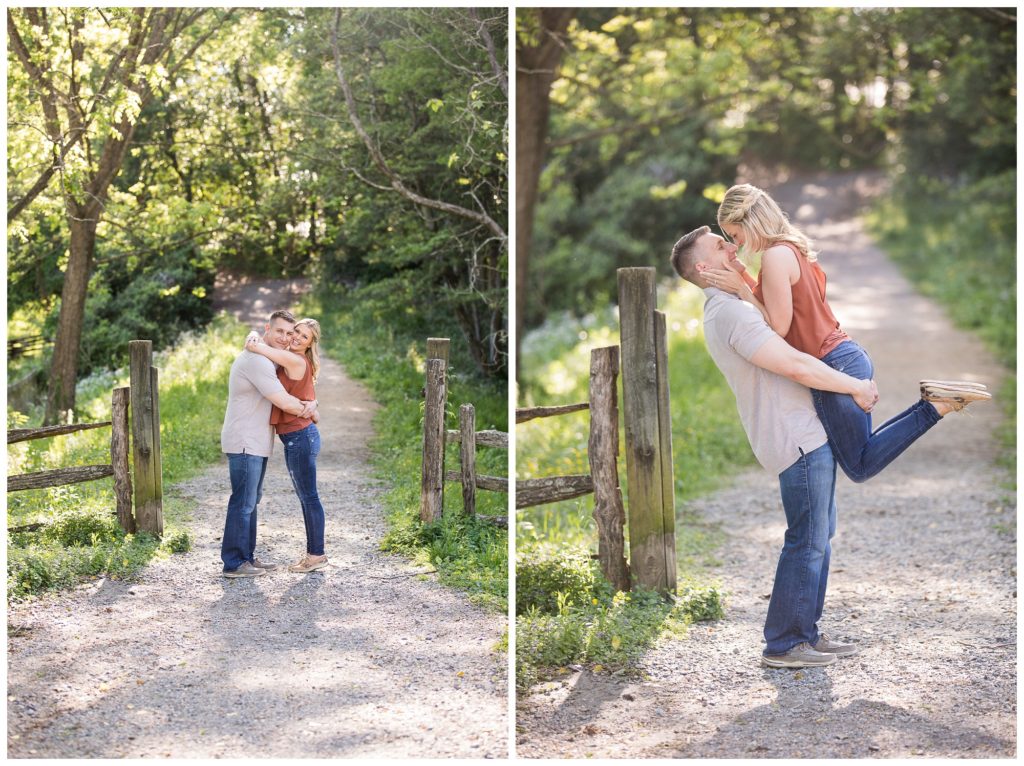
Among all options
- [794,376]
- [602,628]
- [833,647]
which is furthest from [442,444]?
[833,647]

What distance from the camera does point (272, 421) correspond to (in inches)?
147

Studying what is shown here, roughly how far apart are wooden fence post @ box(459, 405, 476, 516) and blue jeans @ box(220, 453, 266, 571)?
0.73 meters

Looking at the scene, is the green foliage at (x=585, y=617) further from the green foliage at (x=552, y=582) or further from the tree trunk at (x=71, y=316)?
the tree trunk at (x=71, y=316)

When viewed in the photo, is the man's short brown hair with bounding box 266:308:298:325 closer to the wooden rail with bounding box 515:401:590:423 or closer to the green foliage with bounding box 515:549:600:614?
the wooden rail with bounding box 515:401:590:423

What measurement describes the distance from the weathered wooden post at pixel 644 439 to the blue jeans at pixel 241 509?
1501 millimetres

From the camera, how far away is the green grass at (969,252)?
38.7ft

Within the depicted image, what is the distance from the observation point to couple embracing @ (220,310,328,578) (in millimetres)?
3689

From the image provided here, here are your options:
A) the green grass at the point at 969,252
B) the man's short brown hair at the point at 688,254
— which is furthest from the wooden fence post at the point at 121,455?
the green grass at the point at 969,252

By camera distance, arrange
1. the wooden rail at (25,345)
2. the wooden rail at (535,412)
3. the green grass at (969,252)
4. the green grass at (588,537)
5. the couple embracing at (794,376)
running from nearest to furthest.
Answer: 1. the couple embracing at (794,376)
2. the wooden rail at (25,345)
3. the green grass at (588,537)
4. the wooden rail at (535,412)
5. the green grass at (969,252)

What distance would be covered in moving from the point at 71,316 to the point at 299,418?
3.08ft

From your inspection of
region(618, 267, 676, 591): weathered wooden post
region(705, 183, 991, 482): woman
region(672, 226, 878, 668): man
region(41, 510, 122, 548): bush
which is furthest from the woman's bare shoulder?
region(41, 510, 122, 548): bush

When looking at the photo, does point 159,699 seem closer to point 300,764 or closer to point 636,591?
point 300,764

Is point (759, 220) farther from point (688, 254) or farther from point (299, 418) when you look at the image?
point (299, 418)

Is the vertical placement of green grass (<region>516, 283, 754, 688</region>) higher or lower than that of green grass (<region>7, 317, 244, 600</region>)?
lower
